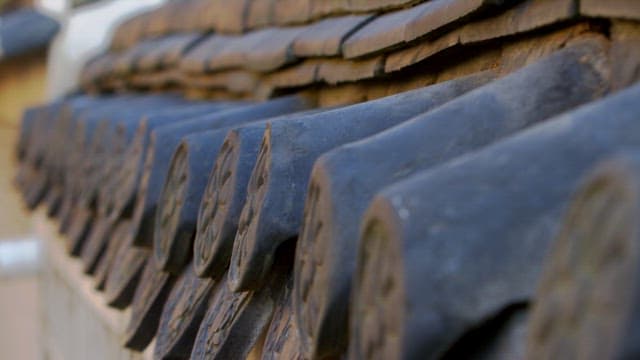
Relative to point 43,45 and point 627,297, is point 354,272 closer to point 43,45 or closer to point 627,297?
point 627,297

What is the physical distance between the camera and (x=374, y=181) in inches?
38.0

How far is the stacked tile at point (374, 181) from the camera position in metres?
0.77

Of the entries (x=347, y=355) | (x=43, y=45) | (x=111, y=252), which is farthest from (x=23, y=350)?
(x=347, y=355)

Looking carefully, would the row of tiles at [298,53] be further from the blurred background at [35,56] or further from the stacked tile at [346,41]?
the blurred background at [35,56]

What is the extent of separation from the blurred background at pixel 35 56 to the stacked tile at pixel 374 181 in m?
2.17

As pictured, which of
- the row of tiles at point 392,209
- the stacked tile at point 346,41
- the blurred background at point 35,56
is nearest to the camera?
the row of tiles at point 392,209

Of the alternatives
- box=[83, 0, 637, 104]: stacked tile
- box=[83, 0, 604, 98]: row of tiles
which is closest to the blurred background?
box=[83, 0, 604, 98]: row of tiles

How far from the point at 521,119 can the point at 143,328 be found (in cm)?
93

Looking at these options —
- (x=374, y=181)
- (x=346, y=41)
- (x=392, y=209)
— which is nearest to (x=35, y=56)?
(x=346, y=41)

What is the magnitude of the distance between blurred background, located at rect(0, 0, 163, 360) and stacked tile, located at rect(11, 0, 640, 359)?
217 cm

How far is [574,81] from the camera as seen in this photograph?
39.6 inches

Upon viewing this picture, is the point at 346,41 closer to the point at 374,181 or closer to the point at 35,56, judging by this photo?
the point at 374,181

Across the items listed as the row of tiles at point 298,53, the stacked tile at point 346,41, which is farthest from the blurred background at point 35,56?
the stacked tile at point 346,41

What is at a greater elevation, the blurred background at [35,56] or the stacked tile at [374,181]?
the stacked tile at [374,181]
